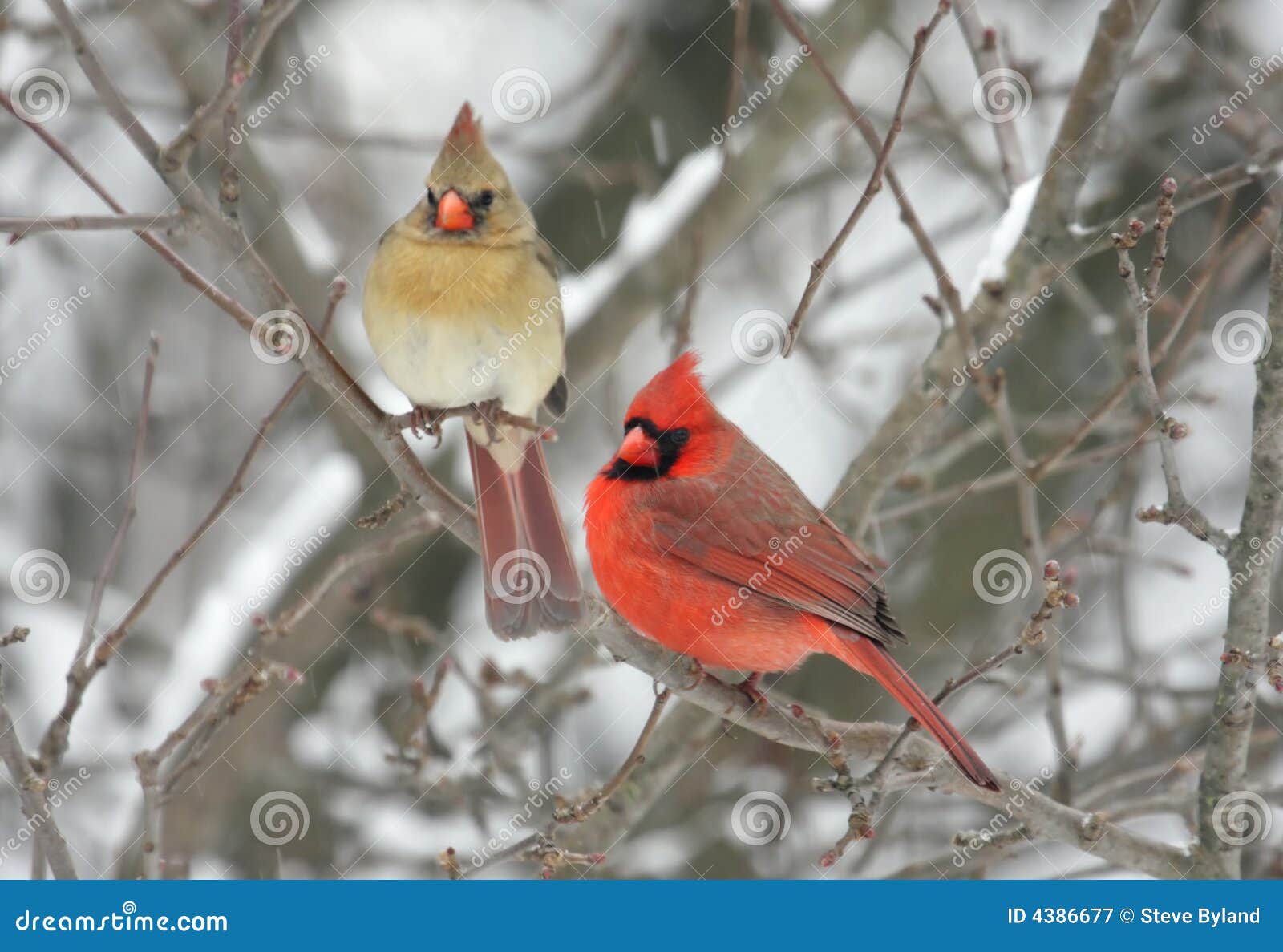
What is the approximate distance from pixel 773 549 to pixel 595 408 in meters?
1.89

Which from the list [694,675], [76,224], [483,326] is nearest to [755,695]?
[694,675]

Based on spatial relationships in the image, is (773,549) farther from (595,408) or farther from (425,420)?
(595,408)

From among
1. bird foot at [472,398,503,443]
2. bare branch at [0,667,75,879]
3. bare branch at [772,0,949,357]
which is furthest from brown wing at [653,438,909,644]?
bare branch at [0,667,75,879]

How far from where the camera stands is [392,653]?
459 cm

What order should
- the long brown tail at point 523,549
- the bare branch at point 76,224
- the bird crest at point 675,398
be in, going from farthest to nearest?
1. the bird crest at point 675,398
2. the long brown tail at point 523,549
3. the bare branch at point 76,224

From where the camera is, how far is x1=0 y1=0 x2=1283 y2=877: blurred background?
3.83 m

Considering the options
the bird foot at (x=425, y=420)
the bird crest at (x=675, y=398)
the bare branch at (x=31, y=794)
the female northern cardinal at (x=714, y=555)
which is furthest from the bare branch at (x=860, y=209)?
the bare branch at (x=31, y=794)

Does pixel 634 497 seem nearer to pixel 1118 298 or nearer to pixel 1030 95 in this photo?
pixel 1030 95

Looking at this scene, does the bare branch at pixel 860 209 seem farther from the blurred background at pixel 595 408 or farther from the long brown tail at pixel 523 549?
the blurred background at pixel 595 408

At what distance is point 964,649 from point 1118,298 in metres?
1.44

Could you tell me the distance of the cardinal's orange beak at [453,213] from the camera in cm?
279

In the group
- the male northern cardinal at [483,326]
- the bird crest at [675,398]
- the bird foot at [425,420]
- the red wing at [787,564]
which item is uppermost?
the male northern cardinal at [483,326]

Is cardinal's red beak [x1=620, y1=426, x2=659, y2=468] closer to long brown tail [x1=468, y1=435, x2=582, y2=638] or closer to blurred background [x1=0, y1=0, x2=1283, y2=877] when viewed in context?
long brown tail [x1=468, y1=435, x2=582, y2=638]

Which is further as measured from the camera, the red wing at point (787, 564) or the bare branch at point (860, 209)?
the red wing at point (787, 564)
